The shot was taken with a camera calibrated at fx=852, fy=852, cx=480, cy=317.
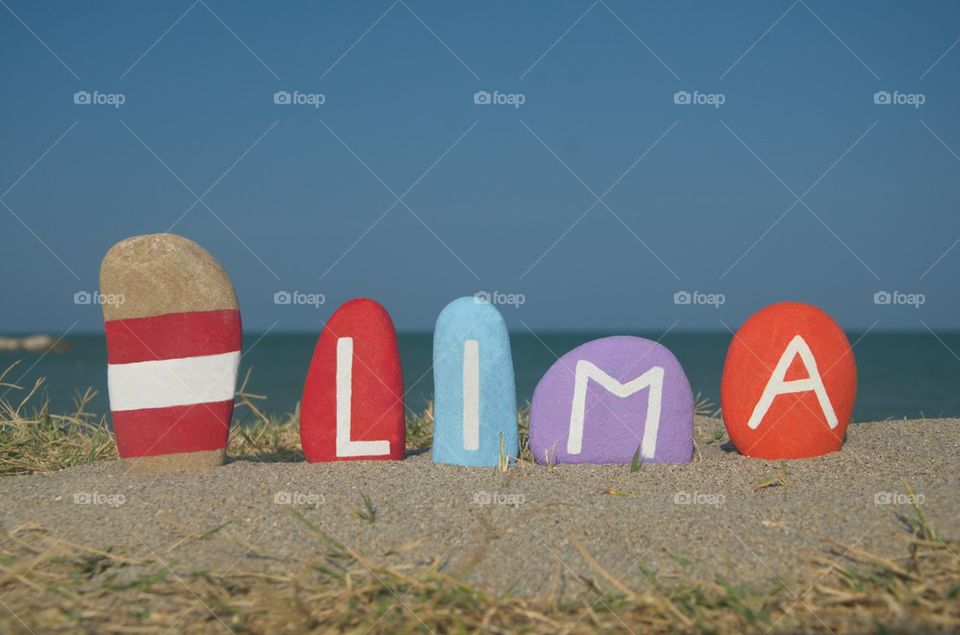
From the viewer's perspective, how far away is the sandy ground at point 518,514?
2.39 metres

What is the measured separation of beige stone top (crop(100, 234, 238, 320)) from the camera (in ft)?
12.2

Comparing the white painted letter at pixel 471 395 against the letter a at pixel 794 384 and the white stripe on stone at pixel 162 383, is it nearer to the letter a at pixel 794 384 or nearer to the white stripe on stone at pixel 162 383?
the white stripe on stone at pixel 162 383

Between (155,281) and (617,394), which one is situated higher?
(155,281)

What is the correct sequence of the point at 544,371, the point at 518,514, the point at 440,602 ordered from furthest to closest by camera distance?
the point at 544,371 → the point at 518,514 → the point at 440,602

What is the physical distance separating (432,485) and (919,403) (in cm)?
1247

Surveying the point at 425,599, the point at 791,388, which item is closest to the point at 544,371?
the point at 791,388

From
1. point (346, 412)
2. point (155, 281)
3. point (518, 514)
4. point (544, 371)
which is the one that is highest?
point (544, 371)

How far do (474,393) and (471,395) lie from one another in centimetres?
2

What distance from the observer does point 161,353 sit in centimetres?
372

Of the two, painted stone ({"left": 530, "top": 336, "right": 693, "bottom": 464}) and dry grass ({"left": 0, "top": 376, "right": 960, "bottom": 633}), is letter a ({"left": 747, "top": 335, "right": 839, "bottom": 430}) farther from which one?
dry grass ({"left": 0, "top": 376, "right": 960, "bottom": 633})

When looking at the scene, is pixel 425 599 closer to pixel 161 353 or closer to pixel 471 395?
pixel 471 395

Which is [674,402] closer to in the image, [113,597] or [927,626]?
[927,626]

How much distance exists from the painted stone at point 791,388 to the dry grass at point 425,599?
4.61 ft

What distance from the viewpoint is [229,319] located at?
381 centimetres
